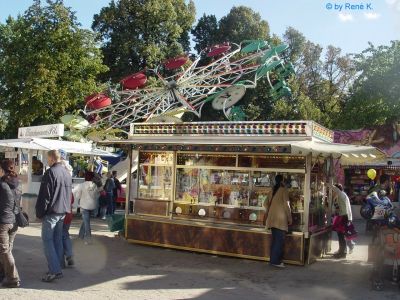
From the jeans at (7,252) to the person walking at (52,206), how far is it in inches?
16.4

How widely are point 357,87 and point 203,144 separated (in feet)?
54.0

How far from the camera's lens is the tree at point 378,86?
20.8m

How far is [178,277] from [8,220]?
2754mm

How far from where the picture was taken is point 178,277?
7.27m

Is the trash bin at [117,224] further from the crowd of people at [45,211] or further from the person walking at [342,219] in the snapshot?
the person walking at [342,219]

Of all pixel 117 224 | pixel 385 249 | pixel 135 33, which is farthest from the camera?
pixel 135 33

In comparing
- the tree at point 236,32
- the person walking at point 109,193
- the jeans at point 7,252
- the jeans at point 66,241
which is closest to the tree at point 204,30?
the tree at point 236,32

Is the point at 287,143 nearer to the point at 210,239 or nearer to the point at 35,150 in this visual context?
the point at 210,239

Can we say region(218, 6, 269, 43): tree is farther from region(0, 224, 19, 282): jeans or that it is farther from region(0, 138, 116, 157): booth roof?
region(0, 224, 19, 282): jeans

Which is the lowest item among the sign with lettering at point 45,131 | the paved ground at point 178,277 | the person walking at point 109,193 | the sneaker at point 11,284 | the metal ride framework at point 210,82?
the paved ground at point 178,277

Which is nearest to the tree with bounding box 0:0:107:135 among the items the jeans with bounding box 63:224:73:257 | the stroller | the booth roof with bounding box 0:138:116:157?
the booth roof with bounding box 0:138:116:157

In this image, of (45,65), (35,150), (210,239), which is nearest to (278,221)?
(210,239)

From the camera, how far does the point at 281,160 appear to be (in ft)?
29.6

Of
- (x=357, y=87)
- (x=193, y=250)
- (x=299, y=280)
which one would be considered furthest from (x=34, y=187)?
(x=357, y=87)
